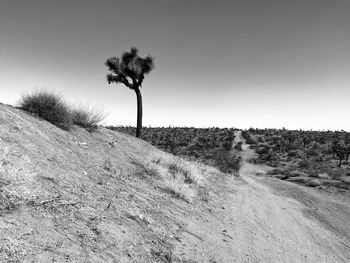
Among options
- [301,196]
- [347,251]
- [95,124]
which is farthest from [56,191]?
[301,196]

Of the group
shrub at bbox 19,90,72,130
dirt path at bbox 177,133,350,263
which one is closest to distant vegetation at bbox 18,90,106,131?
shrub at bbox 19,90,72,130

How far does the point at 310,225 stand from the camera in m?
9.57

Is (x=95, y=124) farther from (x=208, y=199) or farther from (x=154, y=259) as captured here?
(x=154, y=259)

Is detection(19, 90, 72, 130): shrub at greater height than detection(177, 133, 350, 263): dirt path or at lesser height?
greater

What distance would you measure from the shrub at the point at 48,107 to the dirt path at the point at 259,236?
21.3 feet

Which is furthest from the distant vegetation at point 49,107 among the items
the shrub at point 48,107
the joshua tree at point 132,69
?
the joshua tree at point 132,69

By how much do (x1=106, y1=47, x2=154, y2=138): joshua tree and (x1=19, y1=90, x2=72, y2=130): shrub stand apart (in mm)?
11839

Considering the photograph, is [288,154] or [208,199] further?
[288,154]

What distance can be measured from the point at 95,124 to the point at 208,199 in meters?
6.85

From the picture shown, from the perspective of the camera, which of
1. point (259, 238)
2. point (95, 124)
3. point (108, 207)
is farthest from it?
point (95, 124)

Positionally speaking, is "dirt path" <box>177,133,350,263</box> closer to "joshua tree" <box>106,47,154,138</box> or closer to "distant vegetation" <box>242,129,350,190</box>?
"distant vegetation" <box>242,129,350,190</box>

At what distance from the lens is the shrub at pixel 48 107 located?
38.1 feet

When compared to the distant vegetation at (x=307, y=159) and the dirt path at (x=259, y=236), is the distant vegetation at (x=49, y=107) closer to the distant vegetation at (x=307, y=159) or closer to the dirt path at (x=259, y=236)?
the dirt path at (x=259, y=236)

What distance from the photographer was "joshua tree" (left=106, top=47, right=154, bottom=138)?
77.0 feet
